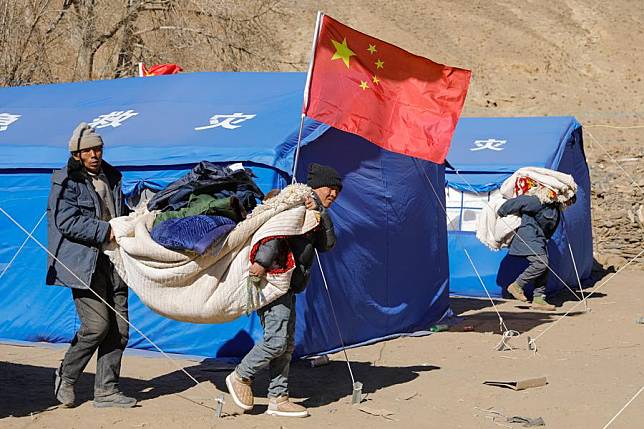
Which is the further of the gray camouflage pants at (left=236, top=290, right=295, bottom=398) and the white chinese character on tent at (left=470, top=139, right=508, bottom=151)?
the white chinese character on tent at (left=470, top=139, right=508, bottom=151)

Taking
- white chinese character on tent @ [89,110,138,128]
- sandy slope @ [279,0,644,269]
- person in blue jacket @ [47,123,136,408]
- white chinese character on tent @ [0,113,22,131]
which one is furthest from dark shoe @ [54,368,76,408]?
sandy slope @ [279,0,644,269]

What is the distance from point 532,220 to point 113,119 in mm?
4983

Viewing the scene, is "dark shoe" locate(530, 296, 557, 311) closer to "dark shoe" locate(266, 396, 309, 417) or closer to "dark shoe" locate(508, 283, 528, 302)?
"dark shoe" locate(508, 283, 528, 302)

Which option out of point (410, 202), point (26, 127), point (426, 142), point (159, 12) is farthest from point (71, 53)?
point (426, 142)

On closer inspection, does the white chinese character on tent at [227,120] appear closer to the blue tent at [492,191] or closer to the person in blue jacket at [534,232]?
the person in blue jacket at [534,232]

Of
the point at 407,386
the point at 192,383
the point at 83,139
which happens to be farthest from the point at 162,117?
the point at 407,386

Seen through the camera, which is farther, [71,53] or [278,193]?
[71,53]

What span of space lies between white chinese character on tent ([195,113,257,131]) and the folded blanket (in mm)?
2718

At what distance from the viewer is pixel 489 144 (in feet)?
46.8

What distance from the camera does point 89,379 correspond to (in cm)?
764

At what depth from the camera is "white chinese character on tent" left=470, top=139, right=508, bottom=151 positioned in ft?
46.3

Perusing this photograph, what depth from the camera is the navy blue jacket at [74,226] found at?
634 centimetres

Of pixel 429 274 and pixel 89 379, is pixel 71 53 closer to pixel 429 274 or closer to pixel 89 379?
pixel 429 274

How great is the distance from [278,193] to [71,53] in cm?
1631
